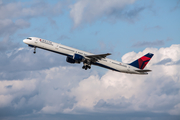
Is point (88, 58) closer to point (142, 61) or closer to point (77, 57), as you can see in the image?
point (77, 57)

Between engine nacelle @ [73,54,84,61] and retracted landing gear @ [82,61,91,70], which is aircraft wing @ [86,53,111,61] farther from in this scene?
retracted landing gear @ [82,61,91,70]

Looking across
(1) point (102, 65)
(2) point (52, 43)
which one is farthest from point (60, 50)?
(1) point (102, 65)

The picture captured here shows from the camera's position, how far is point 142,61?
8762 cm

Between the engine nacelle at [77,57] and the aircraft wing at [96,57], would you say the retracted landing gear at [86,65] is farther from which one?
the engine nacelle at [77,57]

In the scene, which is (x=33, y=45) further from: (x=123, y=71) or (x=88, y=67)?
(x=123, y=71)

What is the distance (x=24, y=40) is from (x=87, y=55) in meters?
18.9

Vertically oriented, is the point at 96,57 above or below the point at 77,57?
above

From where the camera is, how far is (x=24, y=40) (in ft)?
249

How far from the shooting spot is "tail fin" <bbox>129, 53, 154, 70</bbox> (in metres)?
86.7

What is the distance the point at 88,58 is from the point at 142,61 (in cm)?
1955

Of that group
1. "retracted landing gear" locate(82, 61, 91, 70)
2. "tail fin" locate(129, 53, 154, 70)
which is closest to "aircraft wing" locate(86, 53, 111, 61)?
"retracted landing gear" locate(82, 61, 91, 70)

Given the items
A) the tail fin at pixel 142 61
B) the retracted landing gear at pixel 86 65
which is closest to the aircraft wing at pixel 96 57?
the retracted landing gear at pixel 86 65

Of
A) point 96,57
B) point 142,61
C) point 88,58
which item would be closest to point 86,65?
point 88,58

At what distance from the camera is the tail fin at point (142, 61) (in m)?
86.7
